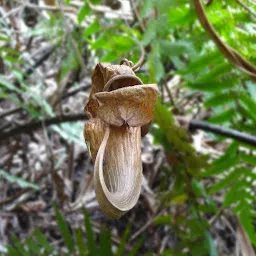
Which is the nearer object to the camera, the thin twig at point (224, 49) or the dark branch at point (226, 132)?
the thin twig at point (224, 49)

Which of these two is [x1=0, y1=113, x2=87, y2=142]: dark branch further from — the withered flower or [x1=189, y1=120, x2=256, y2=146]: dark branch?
the withered flower

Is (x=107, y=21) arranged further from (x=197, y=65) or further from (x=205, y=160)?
(x=205, y=160)

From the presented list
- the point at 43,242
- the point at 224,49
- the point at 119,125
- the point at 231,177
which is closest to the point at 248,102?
the point at 231,177

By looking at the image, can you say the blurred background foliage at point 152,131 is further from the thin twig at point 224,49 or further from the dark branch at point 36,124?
the thin twig at point 224,49

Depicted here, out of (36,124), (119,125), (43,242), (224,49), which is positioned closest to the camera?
(119,125)

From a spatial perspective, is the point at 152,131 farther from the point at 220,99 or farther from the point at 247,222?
the point at 247,222

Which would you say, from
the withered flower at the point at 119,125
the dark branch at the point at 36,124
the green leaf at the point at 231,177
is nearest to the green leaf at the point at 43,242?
the dark branch at the point at 36,124
